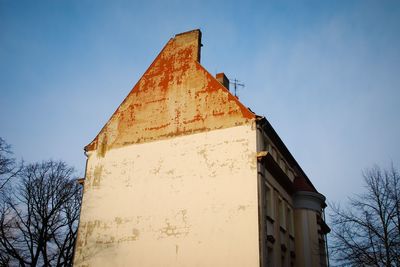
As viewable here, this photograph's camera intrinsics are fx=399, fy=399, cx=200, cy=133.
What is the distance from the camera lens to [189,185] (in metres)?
20.6

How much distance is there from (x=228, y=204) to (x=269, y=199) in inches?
123

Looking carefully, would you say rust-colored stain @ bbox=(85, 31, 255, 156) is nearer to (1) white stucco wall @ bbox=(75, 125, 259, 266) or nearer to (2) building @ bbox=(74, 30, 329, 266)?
(2) building @ bbox=(74, 30, 329, 266)

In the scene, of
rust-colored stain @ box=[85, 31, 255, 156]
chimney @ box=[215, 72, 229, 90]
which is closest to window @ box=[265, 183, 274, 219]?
rust-colored stain @ box=[85, 31, 255, 156]

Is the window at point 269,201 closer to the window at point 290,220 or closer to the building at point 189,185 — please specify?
the building at point 189,185

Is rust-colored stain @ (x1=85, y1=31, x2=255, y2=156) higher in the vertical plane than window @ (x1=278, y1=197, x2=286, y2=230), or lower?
higher

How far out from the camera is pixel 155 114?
2392cm

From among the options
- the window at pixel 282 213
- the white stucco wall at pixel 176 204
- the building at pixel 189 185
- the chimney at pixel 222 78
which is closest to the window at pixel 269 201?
the building at pixel 189 185

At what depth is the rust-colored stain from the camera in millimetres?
21828

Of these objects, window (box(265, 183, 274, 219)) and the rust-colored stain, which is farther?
the rust-colored stain

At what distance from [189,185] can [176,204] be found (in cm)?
117

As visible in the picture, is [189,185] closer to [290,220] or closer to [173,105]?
[173,105]

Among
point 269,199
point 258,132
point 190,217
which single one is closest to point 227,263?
point 190,217

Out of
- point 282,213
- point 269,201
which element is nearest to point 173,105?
point 269,201

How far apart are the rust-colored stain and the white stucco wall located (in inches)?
29.1
